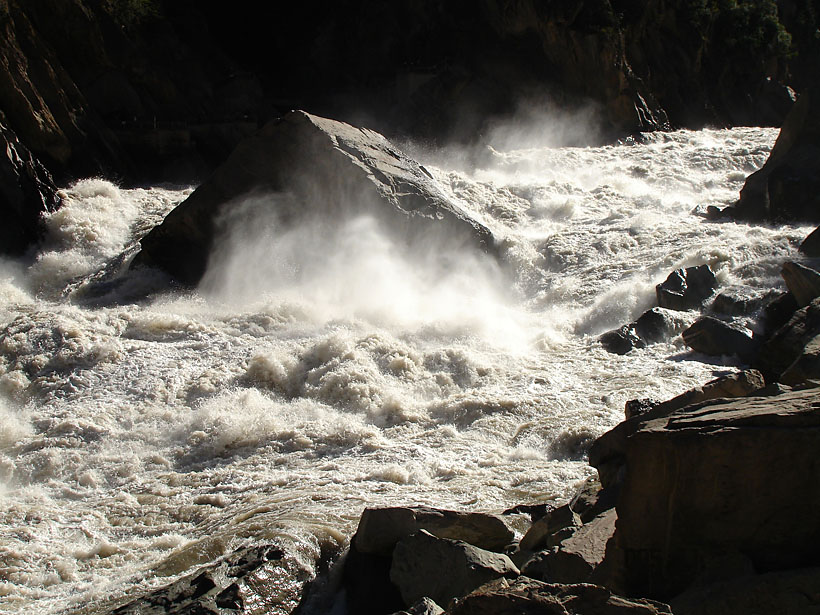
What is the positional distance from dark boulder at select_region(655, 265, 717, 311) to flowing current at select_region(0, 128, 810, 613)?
1.22ft

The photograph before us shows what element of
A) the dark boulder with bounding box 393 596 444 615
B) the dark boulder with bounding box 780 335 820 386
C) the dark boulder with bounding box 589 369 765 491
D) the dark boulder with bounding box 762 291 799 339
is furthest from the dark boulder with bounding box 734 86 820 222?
the dark boulder with bounding box 393 596 444 615

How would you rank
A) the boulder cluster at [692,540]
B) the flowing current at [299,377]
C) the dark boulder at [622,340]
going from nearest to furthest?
the boulder cluster at [692,540], the flowing current at [299,377], the dark boulder at [622,340]

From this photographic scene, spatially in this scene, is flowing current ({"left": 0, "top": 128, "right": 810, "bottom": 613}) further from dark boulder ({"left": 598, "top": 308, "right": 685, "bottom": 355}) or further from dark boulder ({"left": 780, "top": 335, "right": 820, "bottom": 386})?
dark boulder ({"left": 780, "top": 335, "right": 820, "bottom": 386})

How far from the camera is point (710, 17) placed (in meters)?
36.9

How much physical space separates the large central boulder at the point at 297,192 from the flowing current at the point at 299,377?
0.46 meters

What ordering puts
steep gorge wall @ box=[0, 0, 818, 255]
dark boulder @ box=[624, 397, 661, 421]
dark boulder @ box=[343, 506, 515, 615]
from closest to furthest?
dark boulder @ box=[343, 506, 515, 615] < dark boulder @ box=[624, 397, 661, 421] < steep gorge wall @ box=[0, 0, 818, 255]

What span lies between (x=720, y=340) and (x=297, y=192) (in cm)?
778

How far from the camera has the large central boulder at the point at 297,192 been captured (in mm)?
14695

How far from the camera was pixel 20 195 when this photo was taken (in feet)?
53.5

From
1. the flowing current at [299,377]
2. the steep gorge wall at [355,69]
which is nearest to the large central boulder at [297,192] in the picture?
the flowing current at [299,377]

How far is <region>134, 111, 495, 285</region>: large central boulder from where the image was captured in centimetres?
1470

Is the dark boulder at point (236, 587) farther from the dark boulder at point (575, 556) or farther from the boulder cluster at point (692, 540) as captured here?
the dark boulder at point (575, 556)

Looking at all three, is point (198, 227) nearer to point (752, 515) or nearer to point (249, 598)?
point (249, 598)

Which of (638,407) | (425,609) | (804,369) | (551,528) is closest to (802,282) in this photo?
(804,369)
